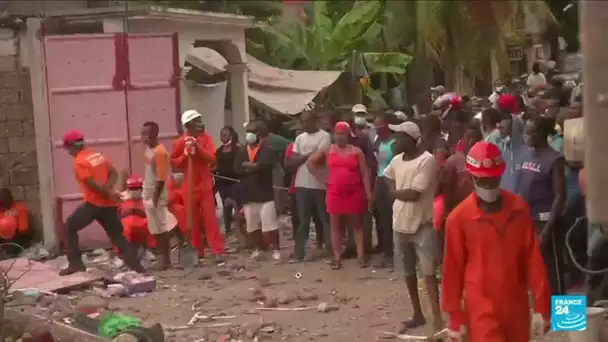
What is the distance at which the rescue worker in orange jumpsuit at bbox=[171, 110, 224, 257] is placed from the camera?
1060 centimetres

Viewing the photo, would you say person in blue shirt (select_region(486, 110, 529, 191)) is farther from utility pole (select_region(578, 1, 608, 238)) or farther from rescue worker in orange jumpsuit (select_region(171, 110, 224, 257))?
utility pole (select_region(578, 1, 608, 238))

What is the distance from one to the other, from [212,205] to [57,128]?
240cm

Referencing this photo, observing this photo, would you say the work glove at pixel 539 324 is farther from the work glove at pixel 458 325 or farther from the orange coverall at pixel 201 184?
the orange coverall at pixel 201 184

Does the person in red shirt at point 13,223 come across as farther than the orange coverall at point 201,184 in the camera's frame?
Yes

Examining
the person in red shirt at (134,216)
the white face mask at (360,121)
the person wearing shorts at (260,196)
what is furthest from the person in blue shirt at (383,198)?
the person in red shirt at (134,216)

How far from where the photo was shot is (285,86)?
18031 mm

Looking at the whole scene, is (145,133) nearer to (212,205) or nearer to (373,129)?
(212,205)

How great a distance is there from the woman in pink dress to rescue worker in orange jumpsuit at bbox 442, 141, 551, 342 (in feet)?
15.7

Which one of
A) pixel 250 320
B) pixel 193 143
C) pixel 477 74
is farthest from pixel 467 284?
pixel 477 74

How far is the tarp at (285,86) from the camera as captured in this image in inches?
702

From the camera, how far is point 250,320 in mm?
8336

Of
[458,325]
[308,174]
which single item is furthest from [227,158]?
[458,325]

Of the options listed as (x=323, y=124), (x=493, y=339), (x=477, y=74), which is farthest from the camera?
(x=477, y=74)

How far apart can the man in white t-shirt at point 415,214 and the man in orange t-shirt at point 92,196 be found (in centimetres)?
342
